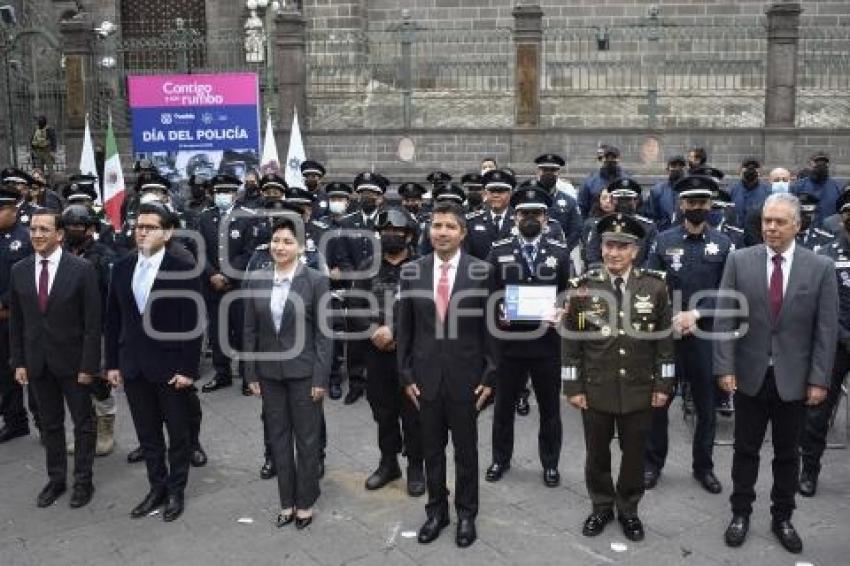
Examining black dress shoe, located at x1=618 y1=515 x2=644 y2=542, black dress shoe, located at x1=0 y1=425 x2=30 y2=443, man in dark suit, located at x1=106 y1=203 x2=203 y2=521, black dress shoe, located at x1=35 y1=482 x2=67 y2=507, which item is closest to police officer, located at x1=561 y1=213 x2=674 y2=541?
black dress shoe, located at x1=618 y1=515 x2=644 y2=542

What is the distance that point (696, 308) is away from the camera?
20.8ft

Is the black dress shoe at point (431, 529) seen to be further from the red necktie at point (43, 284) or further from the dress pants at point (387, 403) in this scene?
the red necktie at point (43, 284)

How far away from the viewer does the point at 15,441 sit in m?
7.69

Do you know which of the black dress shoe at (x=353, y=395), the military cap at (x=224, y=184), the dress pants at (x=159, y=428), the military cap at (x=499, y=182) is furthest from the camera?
the military cap at (x=224, y=184)

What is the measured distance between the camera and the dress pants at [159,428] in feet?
20.0

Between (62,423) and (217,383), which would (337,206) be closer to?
(217,383)

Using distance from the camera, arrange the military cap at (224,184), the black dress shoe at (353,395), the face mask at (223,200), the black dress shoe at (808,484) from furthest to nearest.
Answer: the military cap at (224,184)
the face mask at (223,200)
the black dress shoe at (353,395)
the black dress shoe at (808,484)

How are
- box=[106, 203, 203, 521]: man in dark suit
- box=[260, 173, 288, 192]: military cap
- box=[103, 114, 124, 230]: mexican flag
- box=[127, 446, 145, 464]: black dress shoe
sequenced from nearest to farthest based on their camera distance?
1. box=[106, 203, 203, 521]: man in dark suit
2. box=[127, 446, 145, 464]: black dress shoe
3. box=[260, 173, 288, 192]: military cap
4. box=[103, 114, 124, 230]: mexican flag

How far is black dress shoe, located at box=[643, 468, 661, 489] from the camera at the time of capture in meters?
6.36

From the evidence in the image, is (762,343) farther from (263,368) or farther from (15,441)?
(15,441)

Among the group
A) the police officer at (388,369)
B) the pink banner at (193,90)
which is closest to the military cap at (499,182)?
the police officer at (388,369)

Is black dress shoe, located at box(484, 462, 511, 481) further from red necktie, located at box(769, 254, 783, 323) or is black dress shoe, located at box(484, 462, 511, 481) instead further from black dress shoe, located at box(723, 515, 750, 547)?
red necktie, located at box(769, 254, 783, 323)

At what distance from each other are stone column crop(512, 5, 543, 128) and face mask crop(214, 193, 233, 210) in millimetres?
A: 8481

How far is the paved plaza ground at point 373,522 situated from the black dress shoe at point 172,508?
0.22 ft
